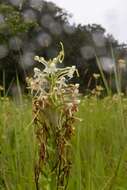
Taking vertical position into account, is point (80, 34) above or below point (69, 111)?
above

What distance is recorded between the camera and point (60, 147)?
4.73 feet

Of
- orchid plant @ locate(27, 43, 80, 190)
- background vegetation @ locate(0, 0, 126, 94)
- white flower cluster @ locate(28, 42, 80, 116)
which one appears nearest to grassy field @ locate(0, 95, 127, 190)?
orchid plant @ locate(27, 43, 80, 190)

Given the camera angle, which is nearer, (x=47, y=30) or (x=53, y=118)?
(x=53, y=118)

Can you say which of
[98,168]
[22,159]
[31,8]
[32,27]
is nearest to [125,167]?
[98,168]

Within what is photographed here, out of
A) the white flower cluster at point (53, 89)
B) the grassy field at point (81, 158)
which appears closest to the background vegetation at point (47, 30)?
the grassy field at point (81, 158)

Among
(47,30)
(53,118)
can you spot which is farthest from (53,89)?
(47,30)

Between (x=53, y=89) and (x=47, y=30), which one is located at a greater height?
(x=47, y=30)

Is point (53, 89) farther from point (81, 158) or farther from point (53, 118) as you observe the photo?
point (81, 158)

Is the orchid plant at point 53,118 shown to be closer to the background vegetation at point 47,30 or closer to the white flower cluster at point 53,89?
the white flower cluster at point 53,89

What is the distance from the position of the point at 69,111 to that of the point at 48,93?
0.24 ft

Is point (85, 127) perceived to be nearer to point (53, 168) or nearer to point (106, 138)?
point (106, 138)

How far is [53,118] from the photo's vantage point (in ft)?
4.75

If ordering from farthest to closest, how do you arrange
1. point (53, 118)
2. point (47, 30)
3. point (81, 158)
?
point (47, 30) → point (81, 158) → point (53, 118)

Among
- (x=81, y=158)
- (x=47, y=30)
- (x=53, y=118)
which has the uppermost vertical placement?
(x=47, y=30)
